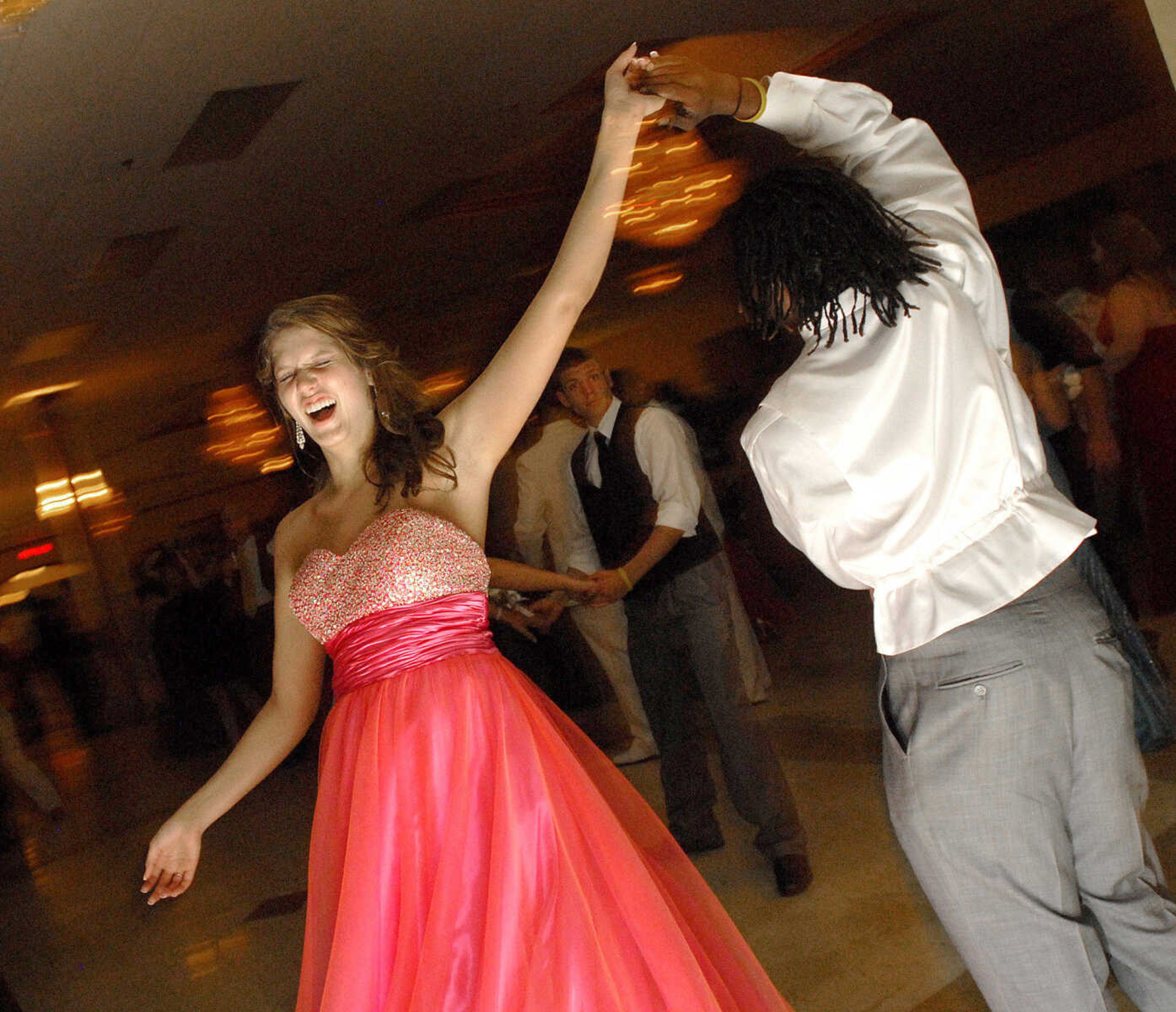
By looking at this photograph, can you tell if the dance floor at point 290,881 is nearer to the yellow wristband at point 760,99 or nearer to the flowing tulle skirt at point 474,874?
the flowing tulle skirt at point 474,874

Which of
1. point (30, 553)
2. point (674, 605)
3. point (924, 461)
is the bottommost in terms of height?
point (674, 605)

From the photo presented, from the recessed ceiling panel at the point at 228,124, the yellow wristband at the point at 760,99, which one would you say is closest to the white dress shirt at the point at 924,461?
the yellow wristband at the point at 760,99

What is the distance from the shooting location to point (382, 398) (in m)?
1.67

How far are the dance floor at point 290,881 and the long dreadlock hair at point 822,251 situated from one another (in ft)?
2.26

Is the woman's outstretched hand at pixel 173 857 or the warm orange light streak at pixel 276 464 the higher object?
the warm orange light streak at pixel 276 464

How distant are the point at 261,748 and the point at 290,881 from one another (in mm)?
290

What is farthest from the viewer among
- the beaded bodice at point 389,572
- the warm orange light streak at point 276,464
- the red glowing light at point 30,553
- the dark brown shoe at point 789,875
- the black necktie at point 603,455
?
the dark brown shoe at point 789,875

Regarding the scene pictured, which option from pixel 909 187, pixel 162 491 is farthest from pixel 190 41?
pixel 909 187

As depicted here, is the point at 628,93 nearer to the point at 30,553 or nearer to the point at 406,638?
the point at 406,638

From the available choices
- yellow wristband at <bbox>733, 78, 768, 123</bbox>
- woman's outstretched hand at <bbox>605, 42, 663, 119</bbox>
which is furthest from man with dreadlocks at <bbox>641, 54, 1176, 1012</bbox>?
woman's outstretched hand at <bbox>605, 42, 663, 119</bbox>

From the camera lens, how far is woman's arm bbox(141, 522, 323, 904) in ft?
5.40

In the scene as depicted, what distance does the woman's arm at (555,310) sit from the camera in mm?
1562

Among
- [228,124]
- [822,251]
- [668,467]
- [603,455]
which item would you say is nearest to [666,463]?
[668,467]

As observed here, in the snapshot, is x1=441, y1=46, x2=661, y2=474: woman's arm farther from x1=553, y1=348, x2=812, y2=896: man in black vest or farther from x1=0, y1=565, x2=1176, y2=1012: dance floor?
x1=0, y1=565, x2=1176, y2=1012: dance floor
